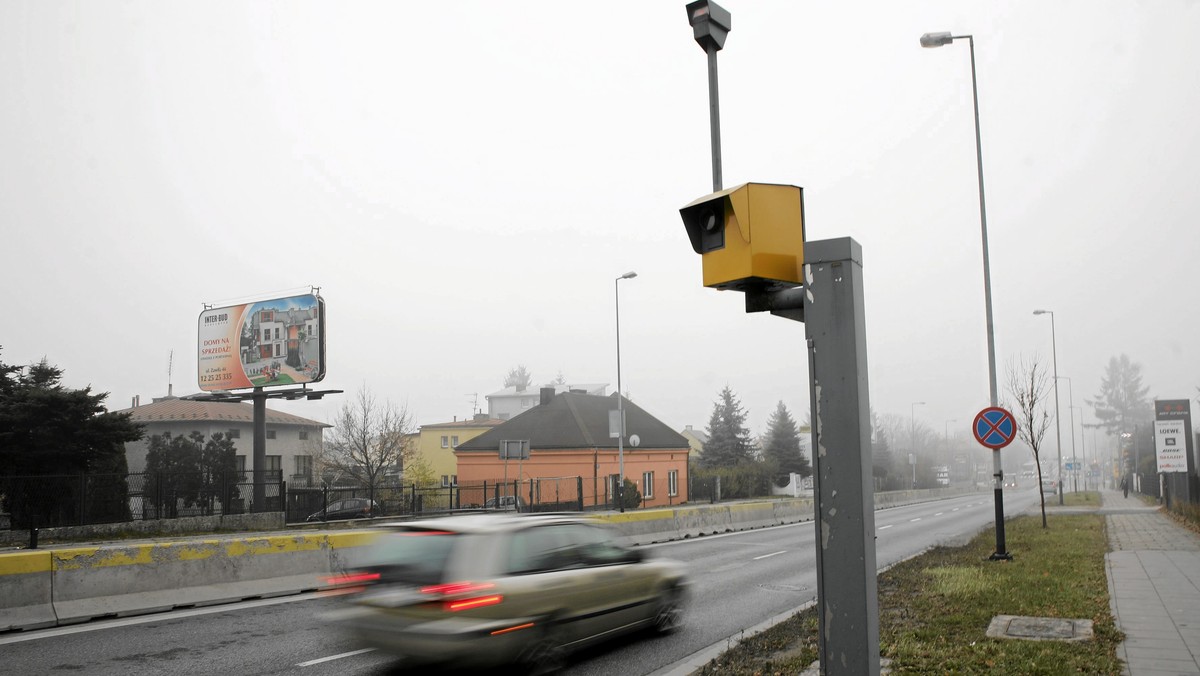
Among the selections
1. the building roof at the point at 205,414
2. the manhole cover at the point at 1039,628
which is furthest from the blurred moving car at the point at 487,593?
the building roof at the point at 205,414

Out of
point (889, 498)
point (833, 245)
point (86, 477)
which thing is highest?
point (833, 245)

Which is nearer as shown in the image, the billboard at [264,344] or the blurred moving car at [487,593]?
the blurred moving car at [487,593]

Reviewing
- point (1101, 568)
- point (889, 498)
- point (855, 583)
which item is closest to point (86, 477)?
point (1101, 568)

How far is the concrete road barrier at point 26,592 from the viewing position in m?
9.74

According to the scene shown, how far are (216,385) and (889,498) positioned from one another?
37651mm

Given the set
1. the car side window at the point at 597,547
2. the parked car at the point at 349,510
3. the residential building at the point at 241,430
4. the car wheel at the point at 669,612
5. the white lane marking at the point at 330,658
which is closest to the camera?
the white lane marking at the point at 330,658

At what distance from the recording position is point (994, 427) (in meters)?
16.1

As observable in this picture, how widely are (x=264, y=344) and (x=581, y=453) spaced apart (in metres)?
21.9

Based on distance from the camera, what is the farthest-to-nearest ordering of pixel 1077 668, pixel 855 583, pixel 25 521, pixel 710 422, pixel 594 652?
1. pixel 710 422
2. pixel 25 521
3. pixel 594 652
4. pixel 1077 668
5. pixel 855 583

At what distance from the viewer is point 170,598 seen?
37.4 feet

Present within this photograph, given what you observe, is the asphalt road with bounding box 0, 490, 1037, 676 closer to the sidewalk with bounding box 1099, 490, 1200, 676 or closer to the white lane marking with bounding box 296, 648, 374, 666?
the white lane marking with bounding box 296, 648, 374, 666

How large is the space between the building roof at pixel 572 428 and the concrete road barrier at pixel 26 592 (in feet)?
134

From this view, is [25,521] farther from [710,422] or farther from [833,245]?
[710,422]

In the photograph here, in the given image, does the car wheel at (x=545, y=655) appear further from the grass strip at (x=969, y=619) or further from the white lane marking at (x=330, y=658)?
the white lane marking at (x=330, y=658)
